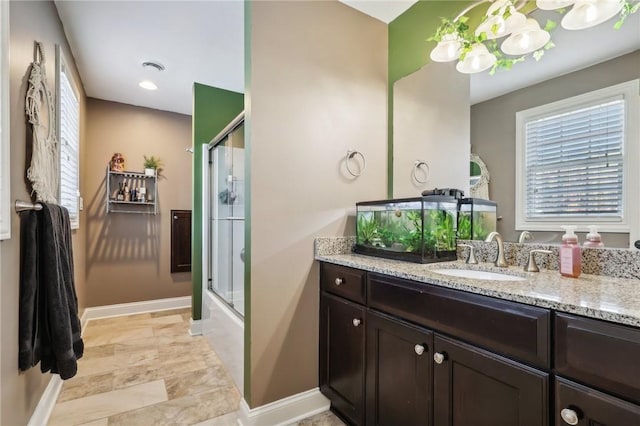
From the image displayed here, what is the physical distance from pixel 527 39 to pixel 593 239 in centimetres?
97

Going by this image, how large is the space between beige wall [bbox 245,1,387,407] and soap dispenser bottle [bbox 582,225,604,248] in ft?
3.80

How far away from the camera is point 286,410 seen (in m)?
1.70

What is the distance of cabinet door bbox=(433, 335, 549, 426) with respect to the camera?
0.87 meters

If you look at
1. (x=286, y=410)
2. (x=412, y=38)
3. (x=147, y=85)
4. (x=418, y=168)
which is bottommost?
(x=286, y=410)

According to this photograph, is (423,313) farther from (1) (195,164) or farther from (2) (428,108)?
(1) (195,164)

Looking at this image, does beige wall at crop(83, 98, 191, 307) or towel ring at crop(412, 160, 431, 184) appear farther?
beige wall at crop(83, 98, 191, 307)

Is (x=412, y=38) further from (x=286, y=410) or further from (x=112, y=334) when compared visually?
(x=112, y=334)

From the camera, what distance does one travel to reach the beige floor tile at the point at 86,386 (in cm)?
197

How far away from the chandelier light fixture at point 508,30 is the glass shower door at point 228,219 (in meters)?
1.45

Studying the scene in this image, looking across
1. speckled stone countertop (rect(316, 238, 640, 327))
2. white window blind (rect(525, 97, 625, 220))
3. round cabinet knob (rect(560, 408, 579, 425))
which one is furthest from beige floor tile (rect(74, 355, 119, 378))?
white window blind (rect(525, 97, 625, 220))

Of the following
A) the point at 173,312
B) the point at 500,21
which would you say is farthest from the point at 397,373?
the point at 173,312

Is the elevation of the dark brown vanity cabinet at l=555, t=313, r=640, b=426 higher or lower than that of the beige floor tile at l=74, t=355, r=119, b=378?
higher

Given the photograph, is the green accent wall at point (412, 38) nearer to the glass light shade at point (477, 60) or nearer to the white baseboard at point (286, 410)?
the glass light shade at point (477, 60)

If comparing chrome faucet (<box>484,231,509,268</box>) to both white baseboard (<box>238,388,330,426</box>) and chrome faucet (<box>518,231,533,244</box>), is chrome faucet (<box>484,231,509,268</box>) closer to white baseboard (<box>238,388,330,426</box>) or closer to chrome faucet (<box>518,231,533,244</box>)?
chrome faucet (<box>518,231,533,244</box>)
